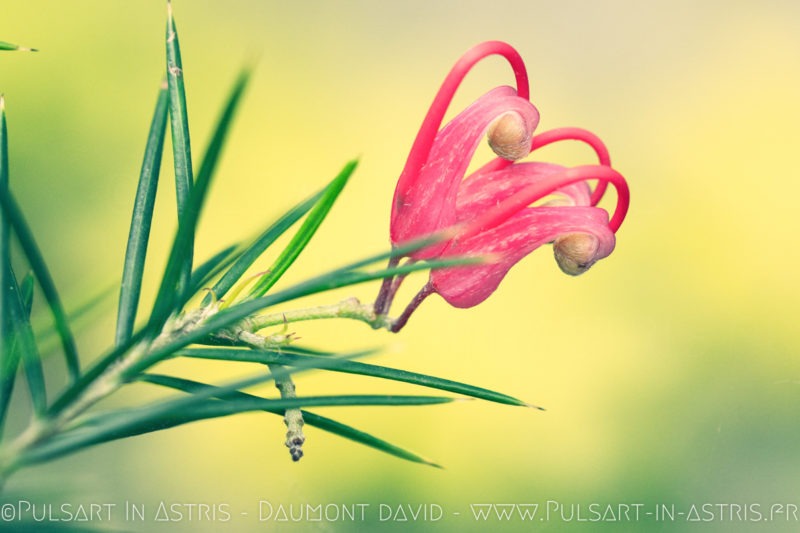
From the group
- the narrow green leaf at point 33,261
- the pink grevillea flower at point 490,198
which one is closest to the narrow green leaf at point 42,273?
the narrow green leaf at point 33,261

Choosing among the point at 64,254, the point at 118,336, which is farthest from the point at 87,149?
the point at 118,336

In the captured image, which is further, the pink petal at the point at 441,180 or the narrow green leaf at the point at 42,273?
the pink petal at the point at 441,180

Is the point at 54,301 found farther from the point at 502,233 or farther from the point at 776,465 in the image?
the point at 776,465

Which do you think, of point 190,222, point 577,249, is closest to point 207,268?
point 190,222

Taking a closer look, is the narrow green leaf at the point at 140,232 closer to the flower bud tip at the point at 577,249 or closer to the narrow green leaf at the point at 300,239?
the narrow green leaf at the point at 300,239

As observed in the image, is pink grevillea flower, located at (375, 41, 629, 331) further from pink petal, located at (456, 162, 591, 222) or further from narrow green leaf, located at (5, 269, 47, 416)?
narrow green leaf, located at (5, 269, 47, 416)

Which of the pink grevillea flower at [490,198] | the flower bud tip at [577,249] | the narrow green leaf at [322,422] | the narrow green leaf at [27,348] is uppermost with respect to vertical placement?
the pink grevillea flower at [490,198]
